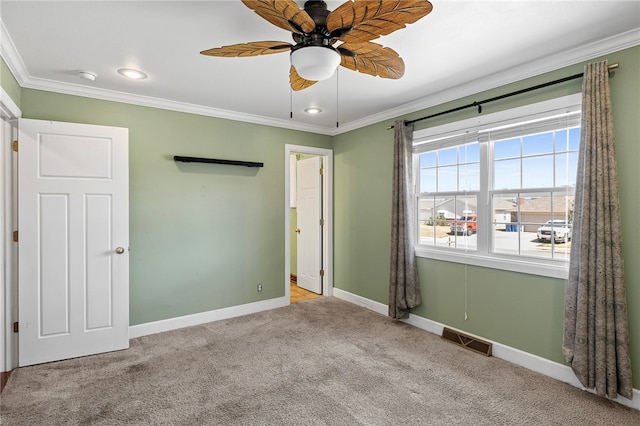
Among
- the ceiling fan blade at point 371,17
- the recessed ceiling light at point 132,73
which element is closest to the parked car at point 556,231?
the ceiling fan blade at point 371,17

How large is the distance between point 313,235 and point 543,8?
393 centimetres

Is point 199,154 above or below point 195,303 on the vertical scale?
above

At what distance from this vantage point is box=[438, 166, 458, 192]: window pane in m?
3.53

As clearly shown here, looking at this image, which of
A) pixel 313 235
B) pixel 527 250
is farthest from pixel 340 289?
pixel 527 250

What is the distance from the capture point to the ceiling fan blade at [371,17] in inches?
58.4

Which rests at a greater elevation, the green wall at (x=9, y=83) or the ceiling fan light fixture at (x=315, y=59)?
the green wall at (x=9, y=83)

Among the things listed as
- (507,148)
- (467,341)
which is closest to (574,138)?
(507,148)

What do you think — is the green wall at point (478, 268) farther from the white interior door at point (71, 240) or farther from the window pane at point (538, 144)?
the white interior door at point (71, 240)

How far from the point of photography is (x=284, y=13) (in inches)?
61.4

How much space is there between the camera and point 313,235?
532 centimetres

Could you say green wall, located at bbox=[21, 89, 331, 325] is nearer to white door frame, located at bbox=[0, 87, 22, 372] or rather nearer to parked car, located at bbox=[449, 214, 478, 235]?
white door frame, located at bbox=[0, 87, 22, 372]

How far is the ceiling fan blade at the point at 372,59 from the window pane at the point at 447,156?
162cm

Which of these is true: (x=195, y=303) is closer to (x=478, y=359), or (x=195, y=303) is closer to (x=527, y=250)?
(x=478, y=359)

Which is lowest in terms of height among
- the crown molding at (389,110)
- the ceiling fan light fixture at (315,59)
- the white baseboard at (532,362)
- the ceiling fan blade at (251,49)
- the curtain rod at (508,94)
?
the white baseboard at (532,362)
